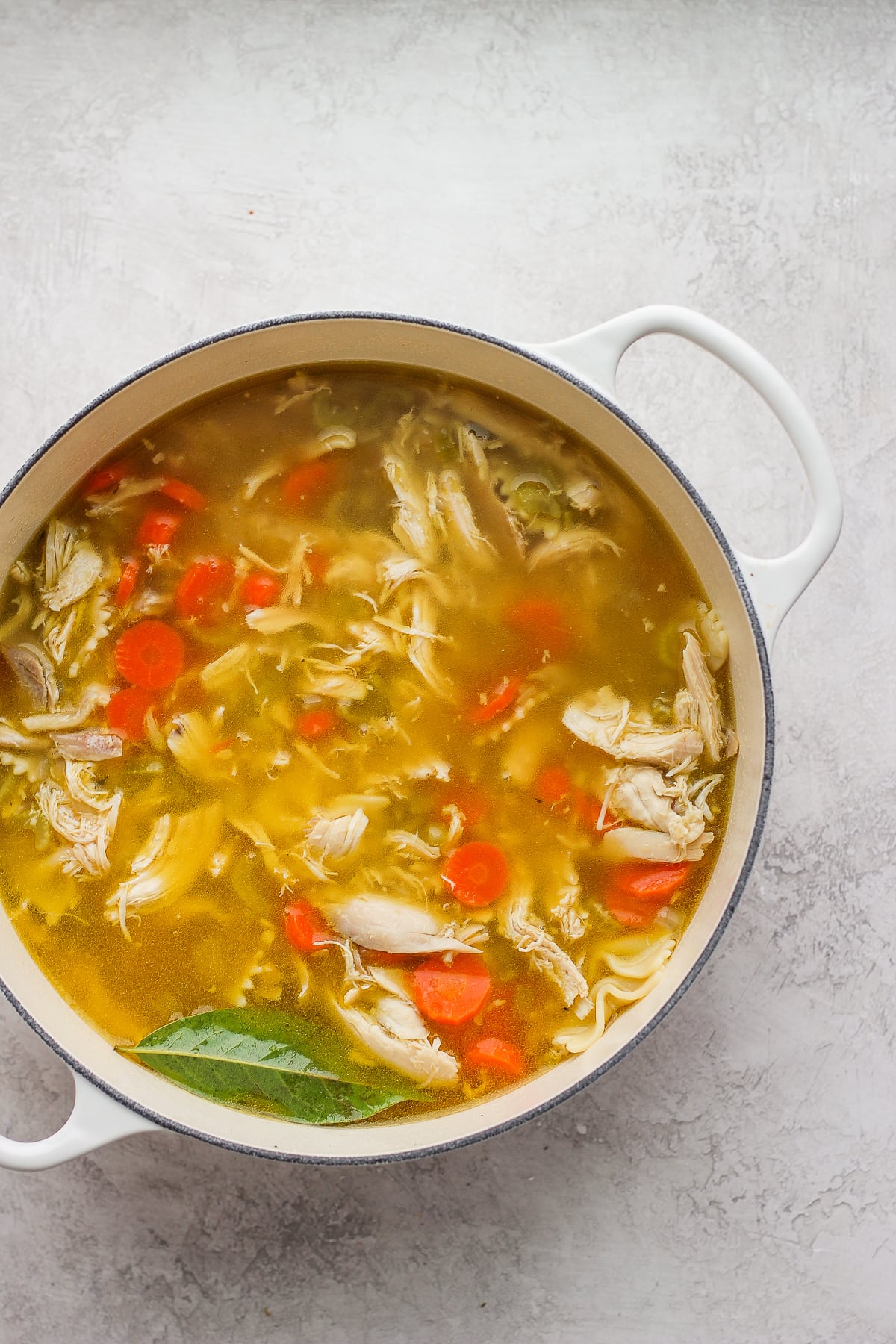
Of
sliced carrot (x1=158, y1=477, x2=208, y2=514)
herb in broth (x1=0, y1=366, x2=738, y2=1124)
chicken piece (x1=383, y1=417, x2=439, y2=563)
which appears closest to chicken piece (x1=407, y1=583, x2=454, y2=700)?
herb in broth (x1=0, y1=366, x2=738, y2=1124)

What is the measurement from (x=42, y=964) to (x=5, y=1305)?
3.00 ft

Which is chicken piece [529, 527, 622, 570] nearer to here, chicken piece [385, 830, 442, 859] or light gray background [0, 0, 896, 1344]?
light gray background [0, 0, 896, 1344]

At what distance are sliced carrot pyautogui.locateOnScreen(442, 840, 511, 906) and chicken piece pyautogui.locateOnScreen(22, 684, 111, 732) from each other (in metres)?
0.90

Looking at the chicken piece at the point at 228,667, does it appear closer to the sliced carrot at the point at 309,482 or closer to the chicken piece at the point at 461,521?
the sliced carrot at the point at 309,482

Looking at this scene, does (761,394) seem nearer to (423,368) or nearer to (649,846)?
(423,368)

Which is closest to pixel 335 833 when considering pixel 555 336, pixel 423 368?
pixel 423 368

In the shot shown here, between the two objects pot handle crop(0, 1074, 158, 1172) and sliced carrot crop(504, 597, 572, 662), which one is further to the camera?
sliced carrot crop(504, 597, 572, 662)

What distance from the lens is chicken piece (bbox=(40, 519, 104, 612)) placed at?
2393mm

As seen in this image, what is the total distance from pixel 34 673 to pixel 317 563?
709 millimetres

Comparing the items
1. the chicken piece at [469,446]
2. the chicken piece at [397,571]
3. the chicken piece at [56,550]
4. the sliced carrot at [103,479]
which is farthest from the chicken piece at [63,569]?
the chicken piece at [469,446]

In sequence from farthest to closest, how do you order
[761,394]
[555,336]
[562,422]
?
[555,336]
[562,422]
[761,394]

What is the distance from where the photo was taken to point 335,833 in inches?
94.6

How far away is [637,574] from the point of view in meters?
2.38

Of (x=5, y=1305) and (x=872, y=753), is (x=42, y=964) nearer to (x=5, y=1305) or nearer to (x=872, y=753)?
(x=5, y=1305)
